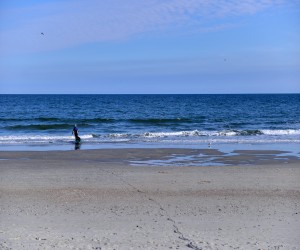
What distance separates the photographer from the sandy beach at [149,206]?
23.9 feet

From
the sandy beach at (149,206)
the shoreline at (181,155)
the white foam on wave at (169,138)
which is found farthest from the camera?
the white foam on wave at (169,138)


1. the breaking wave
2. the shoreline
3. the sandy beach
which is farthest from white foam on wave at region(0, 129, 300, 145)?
Answer: the sandy beach

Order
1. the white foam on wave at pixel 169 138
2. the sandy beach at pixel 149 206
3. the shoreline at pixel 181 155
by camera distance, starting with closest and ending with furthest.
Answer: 1. the sandy beach at pixel 149 206
2. the shoreline at pixel 181 155
3. the white foam on wave at pixel 169 138

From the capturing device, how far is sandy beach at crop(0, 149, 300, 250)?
729cm

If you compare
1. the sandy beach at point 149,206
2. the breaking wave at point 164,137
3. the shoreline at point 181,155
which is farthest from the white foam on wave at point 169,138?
the sandy beach at point 149,206

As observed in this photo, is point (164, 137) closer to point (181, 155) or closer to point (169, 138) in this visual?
point (169, 138)

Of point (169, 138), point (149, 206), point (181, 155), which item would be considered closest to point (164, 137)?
point (169, 138)

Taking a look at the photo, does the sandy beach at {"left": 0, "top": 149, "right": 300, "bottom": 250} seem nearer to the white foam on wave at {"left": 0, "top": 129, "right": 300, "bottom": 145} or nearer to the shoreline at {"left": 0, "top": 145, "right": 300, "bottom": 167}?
the shoreline at {"left": 0, "top": 145, "right": 300, "bottom": 167}

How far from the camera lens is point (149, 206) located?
9.57 metres

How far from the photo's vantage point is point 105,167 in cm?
1581

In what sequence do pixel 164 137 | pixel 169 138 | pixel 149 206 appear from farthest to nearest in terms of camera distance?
1. pixel 164 137
2. pixel 169 138
3. pixel 149 206

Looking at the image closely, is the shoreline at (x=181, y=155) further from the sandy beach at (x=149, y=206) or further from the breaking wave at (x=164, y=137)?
the breaking wave at (x=164, y=137)

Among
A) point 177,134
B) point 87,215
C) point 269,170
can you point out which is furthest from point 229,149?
point 87,215

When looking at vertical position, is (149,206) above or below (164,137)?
above
